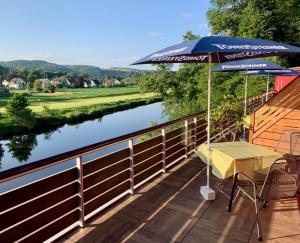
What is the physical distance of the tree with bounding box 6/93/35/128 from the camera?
43.3 metres

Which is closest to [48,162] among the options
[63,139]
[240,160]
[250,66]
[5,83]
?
[240,160]

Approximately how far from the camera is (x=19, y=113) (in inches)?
1784

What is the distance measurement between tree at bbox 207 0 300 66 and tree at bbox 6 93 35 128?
105 feet

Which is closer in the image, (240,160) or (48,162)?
(48,162)

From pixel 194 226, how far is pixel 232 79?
71.1 ft

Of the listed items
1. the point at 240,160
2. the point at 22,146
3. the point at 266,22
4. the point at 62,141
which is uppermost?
the point at 266,22

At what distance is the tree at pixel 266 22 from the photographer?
2037 cm

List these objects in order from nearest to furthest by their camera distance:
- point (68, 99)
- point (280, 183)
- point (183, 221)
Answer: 1. point (280, 183)
2. point (183, 221)
3. point (68, 99)

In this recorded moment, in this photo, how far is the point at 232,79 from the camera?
76.7 ft

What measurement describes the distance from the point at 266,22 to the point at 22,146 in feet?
104

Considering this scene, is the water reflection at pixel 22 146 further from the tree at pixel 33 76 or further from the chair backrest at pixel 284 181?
the tree at pixel 33 76

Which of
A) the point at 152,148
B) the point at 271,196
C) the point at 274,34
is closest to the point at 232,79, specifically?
the point at 274,34

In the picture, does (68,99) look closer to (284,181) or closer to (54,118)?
(54,118)

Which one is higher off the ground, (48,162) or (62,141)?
(48,162)
